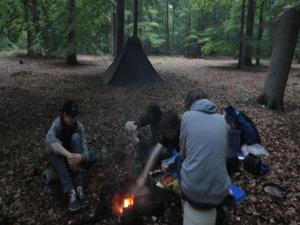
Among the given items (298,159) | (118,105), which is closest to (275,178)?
(298,159)

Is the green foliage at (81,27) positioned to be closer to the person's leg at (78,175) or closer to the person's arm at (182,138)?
the person's leg at (78,175)

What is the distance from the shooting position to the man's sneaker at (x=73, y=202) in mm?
3587

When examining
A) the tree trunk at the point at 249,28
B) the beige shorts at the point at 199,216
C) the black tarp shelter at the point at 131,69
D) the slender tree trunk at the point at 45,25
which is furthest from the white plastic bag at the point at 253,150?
the tree trunk at the point at 249,28

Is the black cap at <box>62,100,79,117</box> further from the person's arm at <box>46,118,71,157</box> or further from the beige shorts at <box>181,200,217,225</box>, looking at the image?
the beige shorts at <box>181,200,217,225</box>

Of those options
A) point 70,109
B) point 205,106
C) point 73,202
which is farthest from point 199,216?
point 70,109

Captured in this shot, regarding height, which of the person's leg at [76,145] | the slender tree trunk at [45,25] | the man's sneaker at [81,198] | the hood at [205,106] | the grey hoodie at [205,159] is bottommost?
the man's sneaker at [81,198]

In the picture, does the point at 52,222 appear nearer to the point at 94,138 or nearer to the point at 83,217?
the point at 83,217

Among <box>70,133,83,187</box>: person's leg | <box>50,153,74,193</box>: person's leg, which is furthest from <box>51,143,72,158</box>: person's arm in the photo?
<box>70,133,83,187</box>: person's leg

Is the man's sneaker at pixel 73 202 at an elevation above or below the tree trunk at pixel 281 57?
below

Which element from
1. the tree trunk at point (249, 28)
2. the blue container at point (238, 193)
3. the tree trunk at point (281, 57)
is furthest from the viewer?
the tree trunk at point (249, 28)

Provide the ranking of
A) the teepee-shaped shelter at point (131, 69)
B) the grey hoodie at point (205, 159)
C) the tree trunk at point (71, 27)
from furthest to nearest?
the tree trunk at point (71, 27)
the teepee-shaped shelter at point (131, 69)
the grey hoodie at point (205, 159)

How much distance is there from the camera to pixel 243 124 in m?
4.77

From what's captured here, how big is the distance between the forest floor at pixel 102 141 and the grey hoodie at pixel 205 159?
1054 mm

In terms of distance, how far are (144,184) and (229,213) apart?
1274 millimetres
